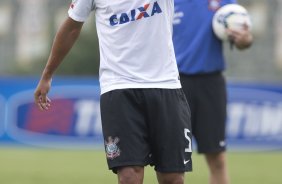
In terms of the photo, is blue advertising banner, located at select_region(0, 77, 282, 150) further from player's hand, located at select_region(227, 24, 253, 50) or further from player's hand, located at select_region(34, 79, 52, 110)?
player's hand, located at select_region(34, 79, 52, 110)

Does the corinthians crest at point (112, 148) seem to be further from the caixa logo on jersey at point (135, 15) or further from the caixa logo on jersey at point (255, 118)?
the caixa logo on jersey at point (255, 118)

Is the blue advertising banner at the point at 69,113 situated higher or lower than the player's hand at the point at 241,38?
lower

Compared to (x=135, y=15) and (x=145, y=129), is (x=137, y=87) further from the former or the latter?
(x=135, y=15)

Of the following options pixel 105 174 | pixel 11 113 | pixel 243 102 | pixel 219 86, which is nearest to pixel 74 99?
pixel 11 113

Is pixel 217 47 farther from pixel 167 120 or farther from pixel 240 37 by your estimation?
pixel 167 120

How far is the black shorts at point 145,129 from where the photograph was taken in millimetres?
6328

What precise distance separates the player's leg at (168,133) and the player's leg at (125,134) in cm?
8

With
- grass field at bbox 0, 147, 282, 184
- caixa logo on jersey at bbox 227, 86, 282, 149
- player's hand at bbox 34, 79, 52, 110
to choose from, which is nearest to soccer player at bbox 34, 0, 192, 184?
player's hand at bbox 34, 79, 52, 110

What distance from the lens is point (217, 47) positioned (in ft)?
27.4

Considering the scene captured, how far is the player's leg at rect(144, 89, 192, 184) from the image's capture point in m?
6.40

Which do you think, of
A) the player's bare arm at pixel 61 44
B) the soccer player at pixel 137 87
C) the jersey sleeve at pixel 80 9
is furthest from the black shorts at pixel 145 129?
the jersey sleeve at pixel 80 9

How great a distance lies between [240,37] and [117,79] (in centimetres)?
200

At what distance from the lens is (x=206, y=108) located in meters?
8.38

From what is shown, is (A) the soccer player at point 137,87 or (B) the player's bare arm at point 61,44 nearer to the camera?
(A) the soccer player at point 137,87
